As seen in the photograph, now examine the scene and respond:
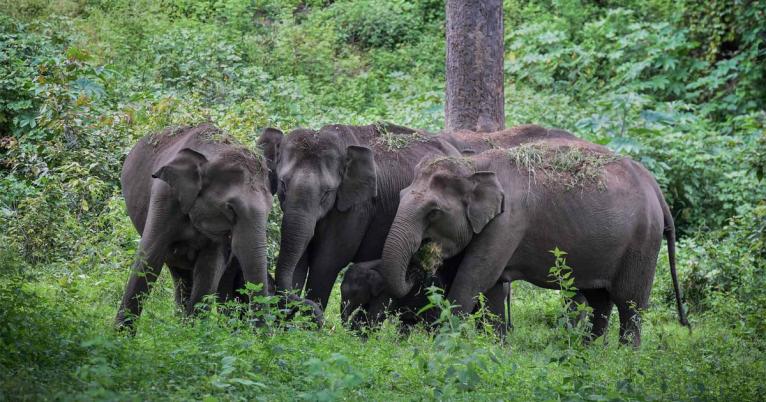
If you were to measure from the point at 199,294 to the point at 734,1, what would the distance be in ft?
40.9

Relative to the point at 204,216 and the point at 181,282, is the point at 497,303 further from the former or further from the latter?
the point at 204,216

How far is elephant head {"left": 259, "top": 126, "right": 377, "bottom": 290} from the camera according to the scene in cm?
852

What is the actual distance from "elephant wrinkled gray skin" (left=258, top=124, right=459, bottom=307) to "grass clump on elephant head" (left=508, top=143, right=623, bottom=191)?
2.20 feet

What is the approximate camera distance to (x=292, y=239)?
→ 848 cm

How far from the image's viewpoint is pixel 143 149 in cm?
886

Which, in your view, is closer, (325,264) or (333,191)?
(333,191)

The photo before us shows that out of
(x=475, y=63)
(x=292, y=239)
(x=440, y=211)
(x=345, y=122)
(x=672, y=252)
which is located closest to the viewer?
(x=292, y=239)

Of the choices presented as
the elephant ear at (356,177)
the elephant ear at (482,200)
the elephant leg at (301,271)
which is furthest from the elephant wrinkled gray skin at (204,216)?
the elephant ear at (482,200)

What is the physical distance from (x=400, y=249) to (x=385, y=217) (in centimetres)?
98

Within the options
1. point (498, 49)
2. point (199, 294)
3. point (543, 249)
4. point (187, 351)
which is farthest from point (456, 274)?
point (498, 49)

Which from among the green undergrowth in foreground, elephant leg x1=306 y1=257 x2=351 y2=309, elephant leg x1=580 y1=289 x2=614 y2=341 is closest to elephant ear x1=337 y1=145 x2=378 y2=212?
elephant leg x1=306 y1=257 x2=351 y2=309

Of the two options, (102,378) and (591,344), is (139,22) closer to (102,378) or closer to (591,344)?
(591,344)

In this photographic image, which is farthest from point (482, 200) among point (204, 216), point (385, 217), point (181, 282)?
point (181, 282)

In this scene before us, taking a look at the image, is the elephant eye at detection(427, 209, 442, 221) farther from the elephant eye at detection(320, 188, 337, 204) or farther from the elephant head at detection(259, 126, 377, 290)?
the elephant eye at detection(320, 188, 337, 204)
